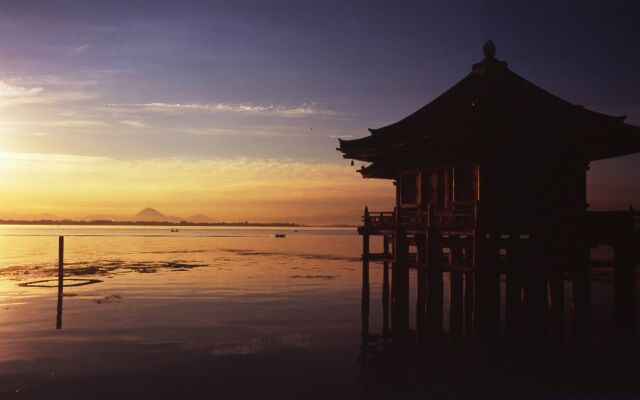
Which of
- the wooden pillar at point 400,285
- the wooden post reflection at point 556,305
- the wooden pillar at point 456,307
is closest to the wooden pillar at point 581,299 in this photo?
the wooden post reflection at point 556,305

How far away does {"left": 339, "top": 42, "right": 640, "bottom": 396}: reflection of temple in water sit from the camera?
17500 millimetres

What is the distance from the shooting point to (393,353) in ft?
67.5

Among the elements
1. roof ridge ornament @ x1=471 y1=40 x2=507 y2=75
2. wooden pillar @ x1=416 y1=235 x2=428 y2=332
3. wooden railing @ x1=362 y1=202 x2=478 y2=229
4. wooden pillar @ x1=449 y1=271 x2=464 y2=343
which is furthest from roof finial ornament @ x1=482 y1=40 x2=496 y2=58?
wooden pillar @ x1=449 y1=271 x2=464 y2=343

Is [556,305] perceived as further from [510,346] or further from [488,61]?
[488,61]

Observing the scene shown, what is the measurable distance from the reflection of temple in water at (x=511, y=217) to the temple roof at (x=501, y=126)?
5cm

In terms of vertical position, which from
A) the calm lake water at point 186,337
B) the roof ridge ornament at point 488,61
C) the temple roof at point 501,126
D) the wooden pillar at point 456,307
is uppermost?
the roof ridge ornament at point 488,61

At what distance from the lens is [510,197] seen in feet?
62.1

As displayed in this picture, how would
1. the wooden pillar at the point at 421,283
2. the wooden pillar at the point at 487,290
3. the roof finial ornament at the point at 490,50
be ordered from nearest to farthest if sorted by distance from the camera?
the wooden pillar at the point at 487,290 < the roof finial ornament at the point at 490,50 < the wooden pillar at the point at 421,283

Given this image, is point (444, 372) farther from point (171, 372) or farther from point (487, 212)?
point (171, 372)

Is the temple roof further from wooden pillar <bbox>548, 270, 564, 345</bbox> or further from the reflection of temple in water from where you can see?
wooden pillar <bbox>548, 270, 564, 345</bbox>

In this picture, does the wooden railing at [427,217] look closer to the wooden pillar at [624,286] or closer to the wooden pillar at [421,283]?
the wooden pillar at [421,283]

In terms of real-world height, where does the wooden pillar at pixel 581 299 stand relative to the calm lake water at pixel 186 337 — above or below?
above

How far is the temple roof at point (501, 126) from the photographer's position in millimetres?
18547

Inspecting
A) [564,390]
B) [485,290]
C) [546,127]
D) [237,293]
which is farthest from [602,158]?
[237,293]
